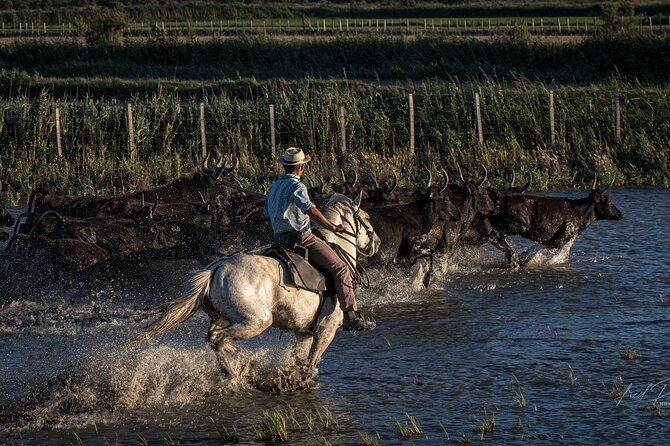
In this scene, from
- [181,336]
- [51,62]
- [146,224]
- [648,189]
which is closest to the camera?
[181,336]

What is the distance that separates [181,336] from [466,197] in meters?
5.28

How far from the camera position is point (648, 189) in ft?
76.5

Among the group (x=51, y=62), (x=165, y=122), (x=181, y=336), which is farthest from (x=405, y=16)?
(x=181, y=336)

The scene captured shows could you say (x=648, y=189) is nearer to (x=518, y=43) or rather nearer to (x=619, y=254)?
(x=619, y=254)

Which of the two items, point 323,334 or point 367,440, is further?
point 323,334

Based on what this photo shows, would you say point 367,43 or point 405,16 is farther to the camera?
point 405,16

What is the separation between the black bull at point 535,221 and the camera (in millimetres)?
16625

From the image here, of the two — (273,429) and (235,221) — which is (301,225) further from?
(235,221)

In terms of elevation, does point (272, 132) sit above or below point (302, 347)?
below

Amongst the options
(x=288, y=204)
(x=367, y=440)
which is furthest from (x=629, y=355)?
(x=288, y=204)

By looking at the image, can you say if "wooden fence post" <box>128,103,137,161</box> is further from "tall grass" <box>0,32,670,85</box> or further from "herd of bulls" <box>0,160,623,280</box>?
Result: "tall grass" <box>0,32,670,85</box>

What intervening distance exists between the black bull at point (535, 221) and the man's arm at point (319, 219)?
6656 mm

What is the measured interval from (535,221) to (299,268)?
763cm

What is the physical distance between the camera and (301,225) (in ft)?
32.7
